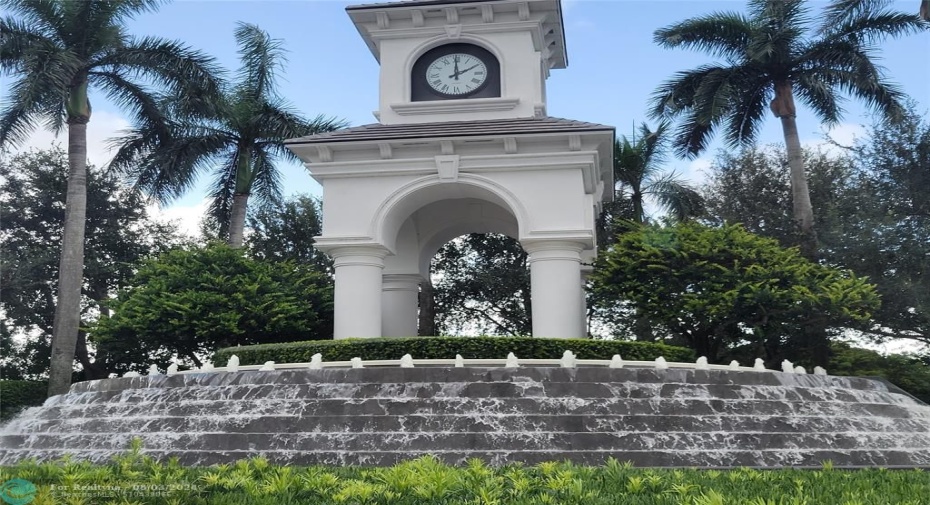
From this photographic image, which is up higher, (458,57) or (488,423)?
(458,57)

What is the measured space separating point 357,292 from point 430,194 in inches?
137

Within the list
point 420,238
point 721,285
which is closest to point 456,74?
point 420,238

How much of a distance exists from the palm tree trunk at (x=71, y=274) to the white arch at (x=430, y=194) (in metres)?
11.9

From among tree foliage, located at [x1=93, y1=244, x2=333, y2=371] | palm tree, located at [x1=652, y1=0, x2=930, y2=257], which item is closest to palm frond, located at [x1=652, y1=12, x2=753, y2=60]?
palm tree, located at [x1=652, y1=0, x2=930, y2=257]

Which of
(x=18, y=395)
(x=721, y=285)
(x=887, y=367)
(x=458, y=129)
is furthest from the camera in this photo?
(x=887, y=367)

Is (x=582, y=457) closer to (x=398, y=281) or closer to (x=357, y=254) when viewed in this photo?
(x=357, y=254)

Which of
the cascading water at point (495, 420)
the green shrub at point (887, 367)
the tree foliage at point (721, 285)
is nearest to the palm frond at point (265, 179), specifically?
the tree foliage at point (721, 285)

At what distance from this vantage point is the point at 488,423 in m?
13.0

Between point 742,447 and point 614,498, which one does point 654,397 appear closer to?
point 742,447

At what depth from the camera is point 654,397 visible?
13812 millimetres

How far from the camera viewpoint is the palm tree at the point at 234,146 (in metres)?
31.3

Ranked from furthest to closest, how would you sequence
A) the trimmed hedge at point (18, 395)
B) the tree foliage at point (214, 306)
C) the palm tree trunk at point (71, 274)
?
the trimmed hedge at point (18, 395)
the palm tree trunk at point (71, 274)
the tree foliage at point (214, 306)

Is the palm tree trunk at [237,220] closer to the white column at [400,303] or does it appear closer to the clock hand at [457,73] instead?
the white column at [400,303]

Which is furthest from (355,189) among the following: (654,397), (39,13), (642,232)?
(39,13)
